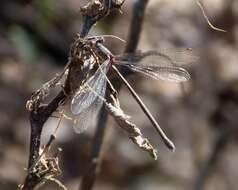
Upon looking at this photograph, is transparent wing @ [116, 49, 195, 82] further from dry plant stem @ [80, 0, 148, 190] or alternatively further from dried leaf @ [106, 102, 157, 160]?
dried leaf @ [106, 102, 157, 160]

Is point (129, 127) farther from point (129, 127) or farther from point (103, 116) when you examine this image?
point (103, 116)

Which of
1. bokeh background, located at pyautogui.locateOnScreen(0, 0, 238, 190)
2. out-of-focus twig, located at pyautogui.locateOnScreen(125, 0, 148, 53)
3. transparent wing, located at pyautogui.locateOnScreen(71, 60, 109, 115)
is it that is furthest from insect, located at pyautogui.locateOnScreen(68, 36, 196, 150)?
bokeh background, located at pyautogui.locateOnScreen(0, 0, 238, 190)

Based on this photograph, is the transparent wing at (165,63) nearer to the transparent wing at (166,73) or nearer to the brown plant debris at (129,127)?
the transparent wing at (166,73)

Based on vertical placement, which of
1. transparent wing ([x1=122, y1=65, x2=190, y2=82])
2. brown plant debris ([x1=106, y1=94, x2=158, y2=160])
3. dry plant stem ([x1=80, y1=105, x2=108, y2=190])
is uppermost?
brown plant debris ([x1=106, y1=94, x2=158, y2=160])

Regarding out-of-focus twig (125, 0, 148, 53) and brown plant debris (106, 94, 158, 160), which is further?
out-of-focus twig (125, 0, 148, 53)

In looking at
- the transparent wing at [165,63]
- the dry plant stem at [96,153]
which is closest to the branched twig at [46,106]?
the transparent wing at [165,63]

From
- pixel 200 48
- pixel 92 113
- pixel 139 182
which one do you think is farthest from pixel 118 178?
pixel 92 113

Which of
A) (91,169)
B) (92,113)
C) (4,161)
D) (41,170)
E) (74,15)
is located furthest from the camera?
(74,15)

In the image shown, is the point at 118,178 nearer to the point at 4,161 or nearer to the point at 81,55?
the point at 4,161
